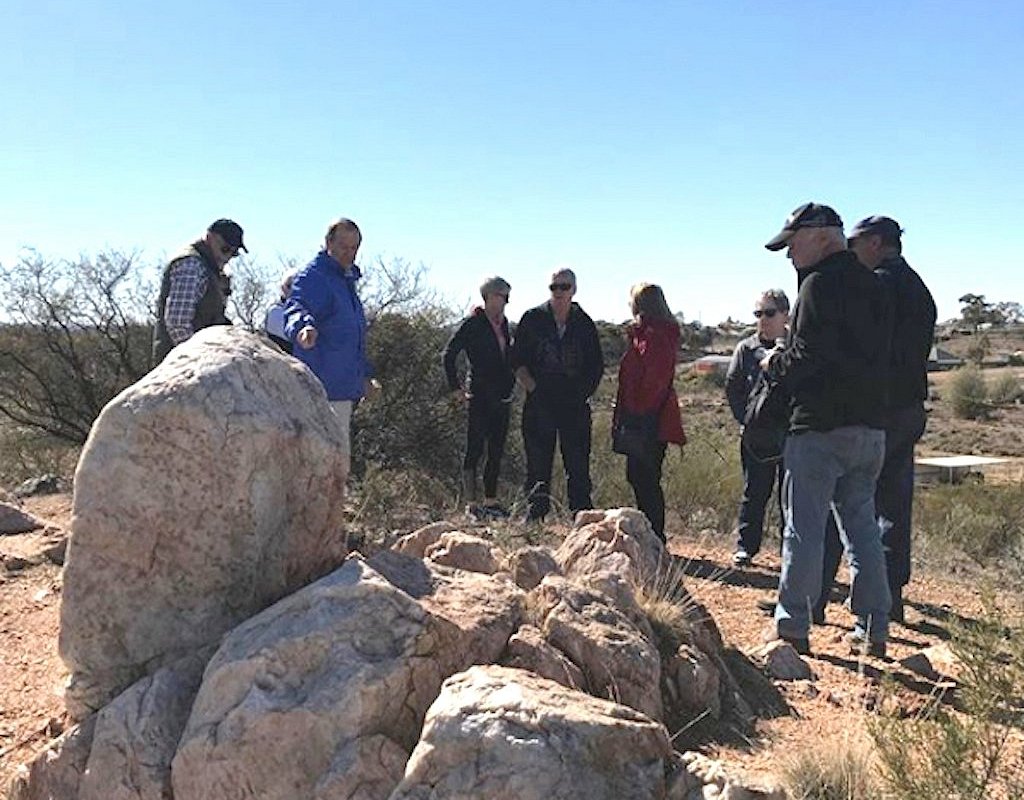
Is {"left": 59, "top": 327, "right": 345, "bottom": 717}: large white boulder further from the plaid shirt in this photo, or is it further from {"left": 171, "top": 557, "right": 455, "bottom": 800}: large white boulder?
the plaid shirt

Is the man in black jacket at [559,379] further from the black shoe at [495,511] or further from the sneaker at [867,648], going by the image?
the sneaker at [867,648]

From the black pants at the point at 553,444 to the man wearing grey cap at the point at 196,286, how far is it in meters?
2.40

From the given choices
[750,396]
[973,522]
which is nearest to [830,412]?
[750,396]

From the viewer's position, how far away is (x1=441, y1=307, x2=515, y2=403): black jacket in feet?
24.2

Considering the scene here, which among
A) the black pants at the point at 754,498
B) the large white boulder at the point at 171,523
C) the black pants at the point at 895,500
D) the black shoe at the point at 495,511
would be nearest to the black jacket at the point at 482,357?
the black shoe at the point at 495,511

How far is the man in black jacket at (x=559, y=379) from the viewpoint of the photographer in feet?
22.7

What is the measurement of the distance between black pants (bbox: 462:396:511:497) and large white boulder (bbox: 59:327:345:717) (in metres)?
3.97

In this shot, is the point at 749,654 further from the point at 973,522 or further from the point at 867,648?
the point at 973,522

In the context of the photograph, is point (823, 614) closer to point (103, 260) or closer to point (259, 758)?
point (259, 758)

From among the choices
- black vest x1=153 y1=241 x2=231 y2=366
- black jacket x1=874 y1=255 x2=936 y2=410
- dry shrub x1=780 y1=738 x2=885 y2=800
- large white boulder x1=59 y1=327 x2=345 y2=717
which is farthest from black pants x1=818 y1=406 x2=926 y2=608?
black vest x1=153 y1=241 x2=231 y2=366

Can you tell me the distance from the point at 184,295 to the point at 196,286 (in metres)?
0.08

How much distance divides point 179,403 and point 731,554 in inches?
203

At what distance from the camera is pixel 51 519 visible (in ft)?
26.3

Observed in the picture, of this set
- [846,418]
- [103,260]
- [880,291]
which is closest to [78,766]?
[846,418]
